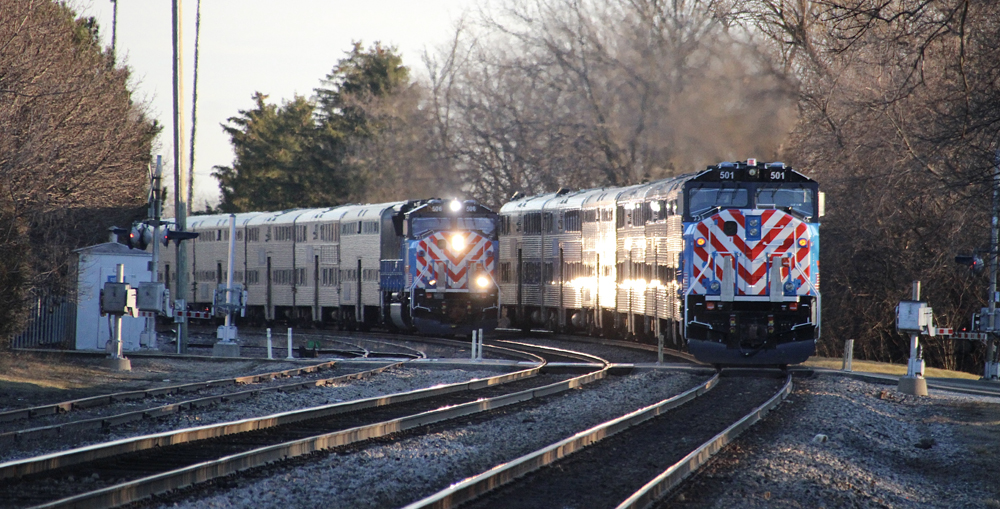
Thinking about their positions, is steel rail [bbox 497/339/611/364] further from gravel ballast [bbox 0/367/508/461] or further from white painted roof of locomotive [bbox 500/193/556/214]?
white painted roof of locomotive [bbox 500/193/556/214]

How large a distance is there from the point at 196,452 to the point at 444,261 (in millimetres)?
20503

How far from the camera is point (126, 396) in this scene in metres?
15.3

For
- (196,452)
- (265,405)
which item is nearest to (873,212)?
(265,405)

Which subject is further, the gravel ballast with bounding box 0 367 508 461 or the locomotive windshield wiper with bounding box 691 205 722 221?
the locomotive windshield wiper with bounding box 691 205 722 221

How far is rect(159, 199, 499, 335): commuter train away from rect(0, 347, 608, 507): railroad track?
1404cm

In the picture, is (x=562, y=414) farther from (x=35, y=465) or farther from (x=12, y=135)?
(x=12, y=135)

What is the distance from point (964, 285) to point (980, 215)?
10.4 ft

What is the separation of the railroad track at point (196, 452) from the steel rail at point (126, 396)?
2.87m

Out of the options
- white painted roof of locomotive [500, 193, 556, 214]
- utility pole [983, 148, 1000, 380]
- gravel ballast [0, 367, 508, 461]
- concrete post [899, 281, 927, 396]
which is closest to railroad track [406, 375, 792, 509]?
concrete post [899, 281, 927, 396]

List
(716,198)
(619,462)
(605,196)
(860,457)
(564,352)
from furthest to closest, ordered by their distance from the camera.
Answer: (605,196) < (564,352) < (716,198) < (860,457) < (619,462)

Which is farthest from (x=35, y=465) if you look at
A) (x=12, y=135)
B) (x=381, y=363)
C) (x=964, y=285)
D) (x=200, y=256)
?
(x=200, y=256)

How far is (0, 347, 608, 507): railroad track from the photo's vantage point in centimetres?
819

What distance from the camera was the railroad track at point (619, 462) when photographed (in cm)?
839

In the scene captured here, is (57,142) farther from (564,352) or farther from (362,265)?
(564,352)
